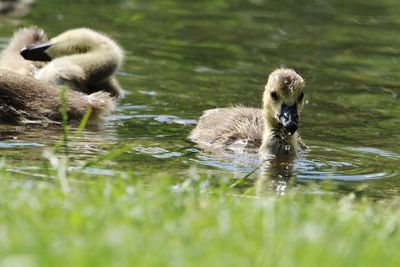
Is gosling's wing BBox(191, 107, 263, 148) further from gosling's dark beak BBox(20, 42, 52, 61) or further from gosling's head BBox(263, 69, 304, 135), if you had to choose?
gosling's dark beak BBox(20, 42, 52, 61)

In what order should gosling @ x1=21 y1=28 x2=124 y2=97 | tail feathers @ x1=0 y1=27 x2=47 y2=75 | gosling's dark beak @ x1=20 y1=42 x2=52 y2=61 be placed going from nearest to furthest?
gosling @ x1=21 y1=28 x2=124 y2=97 < gosling's dark beak @ x1=20 y1=42 x2=52 y2=61 < tail feathers @ x1=0 y1=27 x2=47 y2=75

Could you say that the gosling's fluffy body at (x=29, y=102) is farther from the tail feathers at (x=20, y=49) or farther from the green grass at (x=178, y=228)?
the green grass at (x=178, y=228)

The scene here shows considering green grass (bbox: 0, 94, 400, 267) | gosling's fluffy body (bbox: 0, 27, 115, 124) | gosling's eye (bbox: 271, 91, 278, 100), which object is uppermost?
green grass (bbox: 0, 94, 400, 267)

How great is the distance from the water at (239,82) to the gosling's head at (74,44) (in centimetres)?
69

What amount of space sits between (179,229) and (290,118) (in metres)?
4.32

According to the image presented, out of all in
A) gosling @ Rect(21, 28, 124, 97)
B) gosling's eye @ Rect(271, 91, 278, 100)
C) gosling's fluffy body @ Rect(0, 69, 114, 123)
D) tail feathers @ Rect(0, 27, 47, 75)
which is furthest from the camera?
tail feathers @ Rect(0, 27, 47, 75)

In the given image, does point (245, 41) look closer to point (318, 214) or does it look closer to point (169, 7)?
point (169, 7)

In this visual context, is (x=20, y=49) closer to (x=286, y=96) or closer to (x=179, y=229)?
(x=286, y=96)

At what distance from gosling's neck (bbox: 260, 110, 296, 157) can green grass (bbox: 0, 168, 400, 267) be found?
3.24m

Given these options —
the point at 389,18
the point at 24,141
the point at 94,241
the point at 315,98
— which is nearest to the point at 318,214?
the point at 94,241

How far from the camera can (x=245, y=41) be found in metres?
15.2

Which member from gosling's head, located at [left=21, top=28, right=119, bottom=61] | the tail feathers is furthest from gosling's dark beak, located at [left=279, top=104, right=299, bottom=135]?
the tail feathers

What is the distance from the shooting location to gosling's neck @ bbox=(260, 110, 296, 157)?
9305 millimetres

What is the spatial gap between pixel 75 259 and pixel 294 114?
5270 millimetres
